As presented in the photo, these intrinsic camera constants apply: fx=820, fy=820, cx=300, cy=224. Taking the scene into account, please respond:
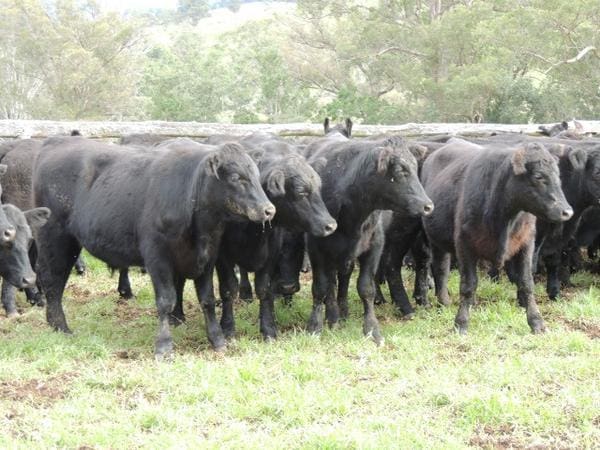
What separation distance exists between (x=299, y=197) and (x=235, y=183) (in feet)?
2.43

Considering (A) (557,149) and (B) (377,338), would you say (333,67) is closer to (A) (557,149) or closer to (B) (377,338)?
(A) (557,149)

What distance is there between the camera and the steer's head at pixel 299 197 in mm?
7258

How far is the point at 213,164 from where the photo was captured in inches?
267

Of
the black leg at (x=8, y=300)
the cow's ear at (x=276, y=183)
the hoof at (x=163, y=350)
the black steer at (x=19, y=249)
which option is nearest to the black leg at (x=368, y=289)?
the cow's ear at (x=276, y=183)

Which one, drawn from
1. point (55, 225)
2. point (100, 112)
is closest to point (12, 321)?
point (55, 225)

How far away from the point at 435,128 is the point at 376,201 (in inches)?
306

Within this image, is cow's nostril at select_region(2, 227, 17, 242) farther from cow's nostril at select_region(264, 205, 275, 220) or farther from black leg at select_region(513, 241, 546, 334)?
black leg at select_region(513, 241, 546, 334)

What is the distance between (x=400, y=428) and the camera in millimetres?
5113

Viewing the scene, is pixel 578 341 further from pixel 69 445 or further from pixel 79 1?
pixel 79 1

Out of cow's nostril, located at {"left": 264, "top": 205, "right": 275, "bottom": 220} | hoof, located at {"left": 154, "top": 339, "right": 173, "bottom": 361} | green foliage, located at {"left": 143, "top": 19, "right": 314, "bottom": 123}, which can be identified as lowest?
green foliage, located at {"left": 143, "top": 19, "right": 314, "bottom": 123}

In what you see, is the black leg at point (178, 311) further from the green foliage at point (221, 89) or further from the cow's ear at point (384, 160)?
the green foliage at point (221, 89)

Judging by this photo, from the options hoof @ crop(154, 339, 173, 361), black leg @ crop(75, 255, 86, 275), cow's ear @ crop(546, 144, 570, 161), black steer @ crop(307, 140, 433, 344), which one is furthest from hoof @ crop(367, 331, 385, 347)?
black leg @ crop(75, 255, 86, 275)

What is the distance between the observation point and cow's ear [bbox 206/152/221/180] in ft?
22.2

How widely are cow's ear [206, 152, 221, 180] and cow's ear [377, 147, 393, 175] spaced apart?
4.80 ft
